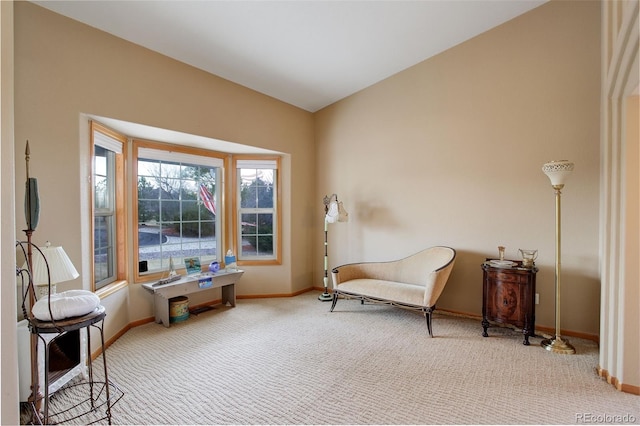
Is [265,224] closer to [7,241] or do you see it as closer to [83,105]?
[83,105]

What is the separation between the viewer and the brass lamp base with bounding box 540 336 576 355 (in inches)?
107

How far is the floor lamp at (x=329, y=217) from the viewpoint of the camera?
14.1 ft

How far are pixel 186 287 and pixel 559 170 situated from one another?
13.5 feet

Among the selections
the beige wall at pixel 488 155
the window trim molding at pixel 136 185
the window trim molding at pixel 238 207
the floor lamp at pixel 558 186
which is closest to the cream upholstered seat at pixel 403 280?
the beige wall at pixel 488 155

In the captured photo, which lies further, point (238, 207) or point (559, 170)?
point (238, 207)

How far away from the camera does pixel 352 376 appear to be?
7.79 feet

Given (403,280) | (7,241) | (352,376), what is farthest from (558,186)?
(7,241)

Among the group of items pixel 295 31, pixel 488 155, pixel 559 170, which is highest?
pixel 295 31

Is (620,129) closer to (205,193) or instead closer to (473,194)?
(473,194)

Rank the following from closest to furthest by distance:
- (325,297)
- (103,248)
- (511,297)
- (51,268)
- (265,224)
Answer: (51,268), (511,297), (103,248), (325,297), (265,224)

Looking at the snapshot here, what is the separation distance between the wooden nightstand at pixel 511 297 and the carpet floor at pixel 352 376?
0.67 ft

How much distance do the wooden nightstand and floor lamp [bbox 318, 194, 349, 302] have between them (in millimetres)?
1937

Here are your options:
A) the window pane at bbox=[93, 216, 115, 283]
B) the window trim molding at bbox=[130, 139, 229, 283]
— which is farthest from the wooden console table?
the window pane at bbox=[93, 216, 115, 283]

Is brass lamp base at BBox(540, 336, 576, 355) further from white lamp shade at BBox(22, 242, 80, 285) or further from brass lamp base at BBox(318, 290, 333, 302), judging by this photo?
white lamp shade at BBox(22, 242, 80, 285)
